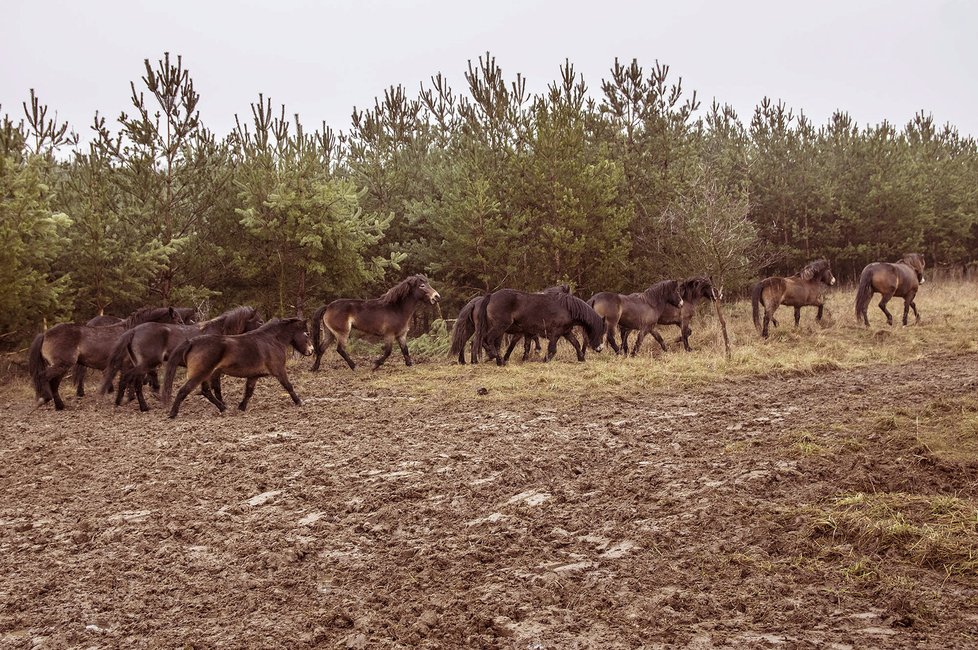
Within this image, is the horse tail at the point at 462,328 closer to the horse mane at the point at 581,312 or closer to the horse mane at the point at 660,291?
the horse mane at the point at 581,312

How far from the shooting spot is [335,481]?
614 centimetres

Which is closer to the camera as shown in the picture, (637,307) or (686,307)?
(637,307)

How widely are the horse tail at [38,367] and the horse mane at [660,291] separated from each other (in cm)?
1188

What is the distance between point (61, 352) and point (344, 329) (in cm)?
508

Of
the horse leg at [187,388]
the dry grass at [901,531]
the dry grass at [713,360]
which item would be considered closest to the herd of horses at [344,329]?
the horse leg at [187,388]

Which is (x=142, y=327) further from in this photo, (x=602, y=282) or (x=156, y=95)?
(x=602, y=282)

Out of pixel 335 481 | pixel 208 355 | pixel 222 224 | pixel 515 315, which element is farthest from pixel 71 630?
pixel 222 224

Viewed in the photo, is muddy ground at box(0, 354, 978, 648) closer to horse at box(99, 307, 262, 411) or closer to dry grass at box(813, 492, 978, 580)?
dry grass at box(813, 492, 978, 580)

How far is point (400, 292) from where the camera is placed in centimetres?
1488

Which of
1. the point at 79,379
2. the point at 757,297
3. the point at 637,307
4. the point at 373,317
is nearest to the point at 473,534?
the point at 373,317

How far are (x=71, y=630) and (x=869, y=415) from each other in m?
6.95

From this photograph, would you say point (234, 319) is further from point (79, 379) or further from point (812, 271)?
point (812, 271)

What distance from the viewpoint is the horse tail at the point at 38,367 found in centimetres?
1115

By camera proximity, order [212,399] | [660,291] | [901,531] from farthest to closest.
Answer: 1. [660,291]
2. [212,399]
3. [901,531]
